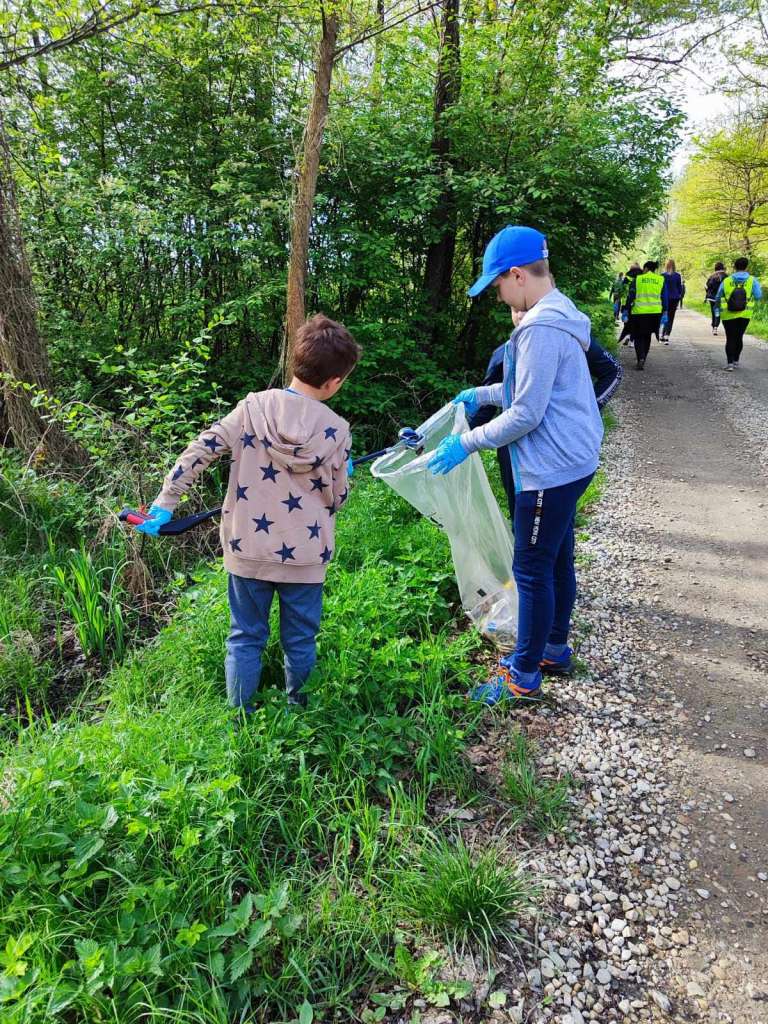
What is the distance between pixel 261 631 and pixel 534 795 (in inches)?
48.0

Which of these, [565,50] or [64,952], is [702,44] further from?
[64,952]

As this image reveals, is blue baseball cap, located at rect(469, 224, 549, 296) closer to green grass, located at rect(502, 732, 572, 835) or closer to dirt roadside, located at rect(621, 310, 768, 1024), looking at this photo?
green grass, located at rect(502, 732, 572, 835)

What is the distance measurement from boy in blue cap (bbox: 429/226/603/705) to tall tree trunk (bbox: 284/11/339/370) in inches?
98.2

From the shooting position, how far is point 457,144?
22.5 feet

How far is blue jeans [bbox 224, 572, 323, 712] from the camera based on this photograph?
2273 mm

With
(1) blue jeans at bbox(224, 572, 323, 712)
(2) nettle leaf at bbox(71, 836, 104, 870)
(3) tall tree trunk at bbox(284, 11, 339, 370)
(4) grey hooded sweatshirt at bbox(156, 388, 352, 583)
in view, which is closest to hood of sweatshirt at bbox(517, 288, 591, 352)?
(4) grey hooded sweatshirt at bbox(156, 388, 352, 583)

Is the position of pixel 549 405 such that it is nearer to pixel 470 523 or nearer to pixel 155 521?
pixel 470 523

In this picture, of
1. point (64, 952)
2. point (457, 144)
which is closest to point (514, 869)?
point (64, 952)

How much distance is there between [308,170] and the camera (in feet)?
15.6

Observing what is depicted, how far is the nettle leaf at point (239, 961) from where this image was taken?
1.52 meters

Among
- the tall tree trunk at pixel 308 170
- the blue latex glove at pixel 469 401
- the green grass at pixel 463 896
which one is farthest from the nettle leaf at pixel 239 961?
the tall tree trunk at pixel 308 170

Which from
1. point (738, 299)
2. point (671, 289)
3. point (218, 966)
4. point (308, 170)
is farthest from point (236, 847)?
point (671, 289)

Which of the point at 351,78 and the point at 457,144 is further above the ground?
the point at 351,78

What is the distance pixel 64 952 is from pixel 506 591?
2328mm
